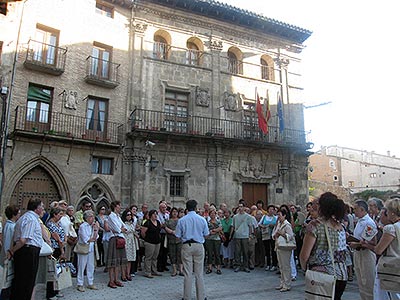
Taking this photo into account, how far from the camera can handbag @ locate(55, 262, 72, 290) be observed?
6.18 m

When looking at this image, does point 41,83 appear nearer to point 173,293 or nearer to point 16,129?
point 16,129

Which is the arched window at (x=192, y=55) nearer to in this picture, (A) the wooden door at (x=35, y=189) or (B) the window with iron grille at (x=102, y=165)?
(B) the window with iron grille at (x=102, y=165)

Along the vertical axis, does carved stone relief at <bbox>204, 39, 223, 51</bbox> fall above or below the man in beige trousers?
above

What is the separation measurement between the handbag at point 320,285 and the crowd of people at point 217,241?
0.11 meters

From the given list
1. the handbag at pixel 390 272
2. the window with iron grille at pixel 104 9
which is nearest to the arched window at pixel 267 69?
the window with iron grille at pixel 104 9

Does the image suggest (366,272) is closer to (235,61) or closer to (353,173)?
(235,61)

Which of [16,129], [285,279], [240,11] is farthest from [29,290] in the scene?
[240,11]

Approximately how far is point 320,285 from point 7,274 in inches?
174

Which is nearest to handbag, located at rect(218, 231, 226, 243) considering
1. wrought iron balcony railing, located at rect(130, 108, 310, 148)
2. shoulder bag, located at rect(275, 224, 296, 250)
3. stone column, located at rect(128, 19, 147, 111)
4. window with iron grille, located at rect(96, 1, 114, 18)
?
shoulder bag, located at rect(275, 224, 296, 250)

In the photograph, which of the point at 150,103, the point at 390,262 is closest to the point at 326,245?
the point at 390,262

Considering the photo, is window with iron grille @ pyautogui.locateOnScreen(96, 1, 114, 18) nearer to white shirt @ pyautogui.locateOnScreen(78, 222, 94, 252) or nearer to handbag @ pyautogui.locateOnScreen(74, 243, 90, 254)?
white shirt @ pyautogui.locateOnScreen(78, 222, 94, 252)

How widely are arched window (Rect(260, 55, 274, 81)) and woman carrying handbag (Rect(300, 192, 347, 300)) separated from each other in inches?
682

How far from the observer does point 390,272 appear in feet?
13.1

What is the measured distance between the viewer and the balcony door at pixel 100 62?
15.9 m
